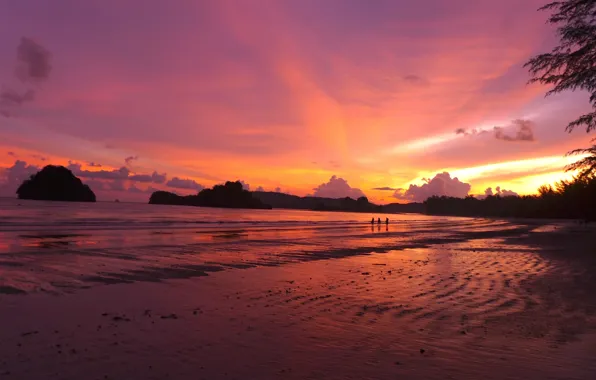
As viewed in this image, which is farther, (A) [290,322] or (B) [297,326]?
(A) [290,322]

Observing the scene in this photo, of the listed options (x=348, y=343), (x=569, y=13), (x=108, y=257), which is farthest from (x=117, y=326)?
(x=569, y=13)

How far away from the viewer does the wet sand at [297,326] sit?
19.8 ft

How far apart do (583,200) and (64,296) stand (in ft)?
218

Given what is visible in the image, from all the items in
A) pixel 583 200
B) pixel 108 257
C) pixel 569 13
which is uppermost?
pixel 569 13

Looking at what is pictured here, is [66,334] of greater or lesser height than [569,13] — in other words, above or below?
below

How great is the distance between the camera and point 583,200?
A: 5800 cm

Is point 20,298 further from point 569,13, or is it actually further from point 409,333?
point 569,13

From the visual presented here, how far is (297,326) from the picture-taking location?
8.38 m

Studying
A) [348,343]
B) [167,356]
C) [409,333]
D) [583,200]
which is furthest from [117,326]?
[583,200]

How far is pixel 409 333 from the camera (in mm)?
7988

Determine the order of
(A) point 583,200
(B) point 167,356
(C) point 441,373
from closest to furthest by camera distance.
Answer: (C) point 441,373 → (B) point 167,356 → (A) point 583,200

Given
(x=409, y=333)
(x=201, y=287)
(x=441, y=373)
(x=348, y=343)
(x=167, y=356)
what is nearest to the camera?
(x=441, y=373)

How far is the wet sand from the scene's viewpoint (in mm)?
6035

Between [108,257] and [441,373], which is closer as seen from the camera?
[441,373]
